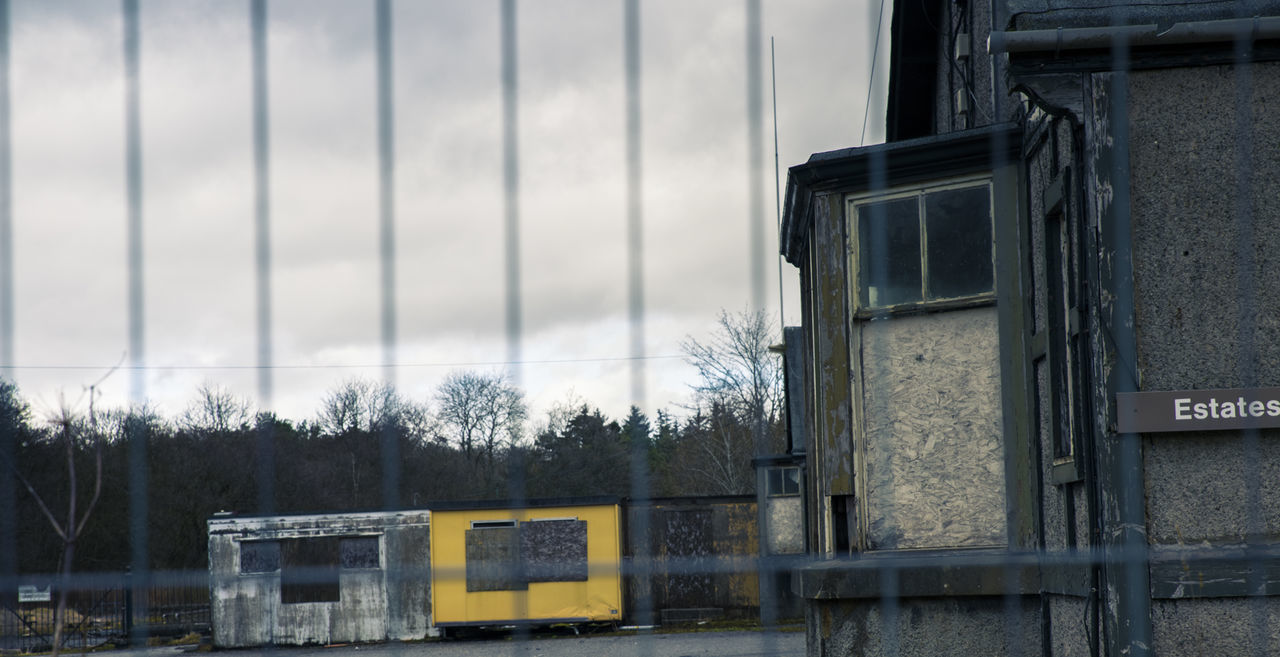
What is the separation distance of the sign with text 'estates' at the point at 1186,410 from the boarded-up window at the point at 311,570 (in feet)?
9.49

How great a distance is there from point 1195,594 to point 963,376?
2.29m

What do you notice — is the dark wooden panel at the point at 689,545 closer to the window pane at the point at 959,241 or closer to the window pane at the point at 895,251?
the window pane at the point at 895,251

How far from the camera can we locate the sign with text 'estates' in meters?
3.85

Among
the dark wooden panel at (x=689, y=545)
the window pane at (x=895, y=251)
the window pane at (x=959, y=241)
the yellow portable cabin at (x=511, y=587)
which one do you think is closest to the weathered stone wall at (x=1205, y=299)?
the window pane at (x=959, y=241)

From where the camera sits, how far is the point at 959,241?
20.0 feet

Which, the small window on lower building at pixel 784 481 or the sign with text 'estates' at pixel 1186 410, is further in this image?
the small window on lower building at pixel 784 481

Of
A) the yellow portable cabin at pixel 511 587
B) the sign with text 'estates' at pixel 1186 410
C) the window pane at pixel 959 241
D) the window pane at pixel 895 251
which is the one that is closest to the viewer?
the sign with text 'estates' at pixel 1186 410

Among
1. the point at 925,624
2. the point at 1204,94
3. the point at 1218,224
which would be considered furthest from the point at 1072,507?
the point at 1204,94

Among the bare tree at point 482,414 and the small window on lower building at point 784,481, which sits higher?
the bare tree at point 482,414

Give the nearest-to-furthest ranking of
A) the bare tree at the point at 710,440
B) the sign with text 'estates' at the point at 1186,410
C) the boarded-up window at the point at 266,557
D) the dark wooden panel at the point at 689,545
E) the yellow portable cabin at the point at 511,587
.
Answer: the bare tree at the point at 710,440 < the sign with text 'estates' at the point at 1186,410 < the boarded-up window at the point at 266,557 < the yellow portable cabin at the point at 511,587 < the dark wooden panel at the point at 689,545

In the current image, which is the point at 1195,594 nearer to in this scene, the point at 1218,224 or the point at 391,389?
the point at 1218,224

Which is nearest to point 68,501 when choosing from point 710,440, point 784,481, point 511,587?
point 710,440

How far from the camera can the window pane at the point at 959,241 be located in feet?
19.8

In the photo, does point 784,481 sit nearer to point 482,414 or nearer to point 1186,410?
point 1186,410
